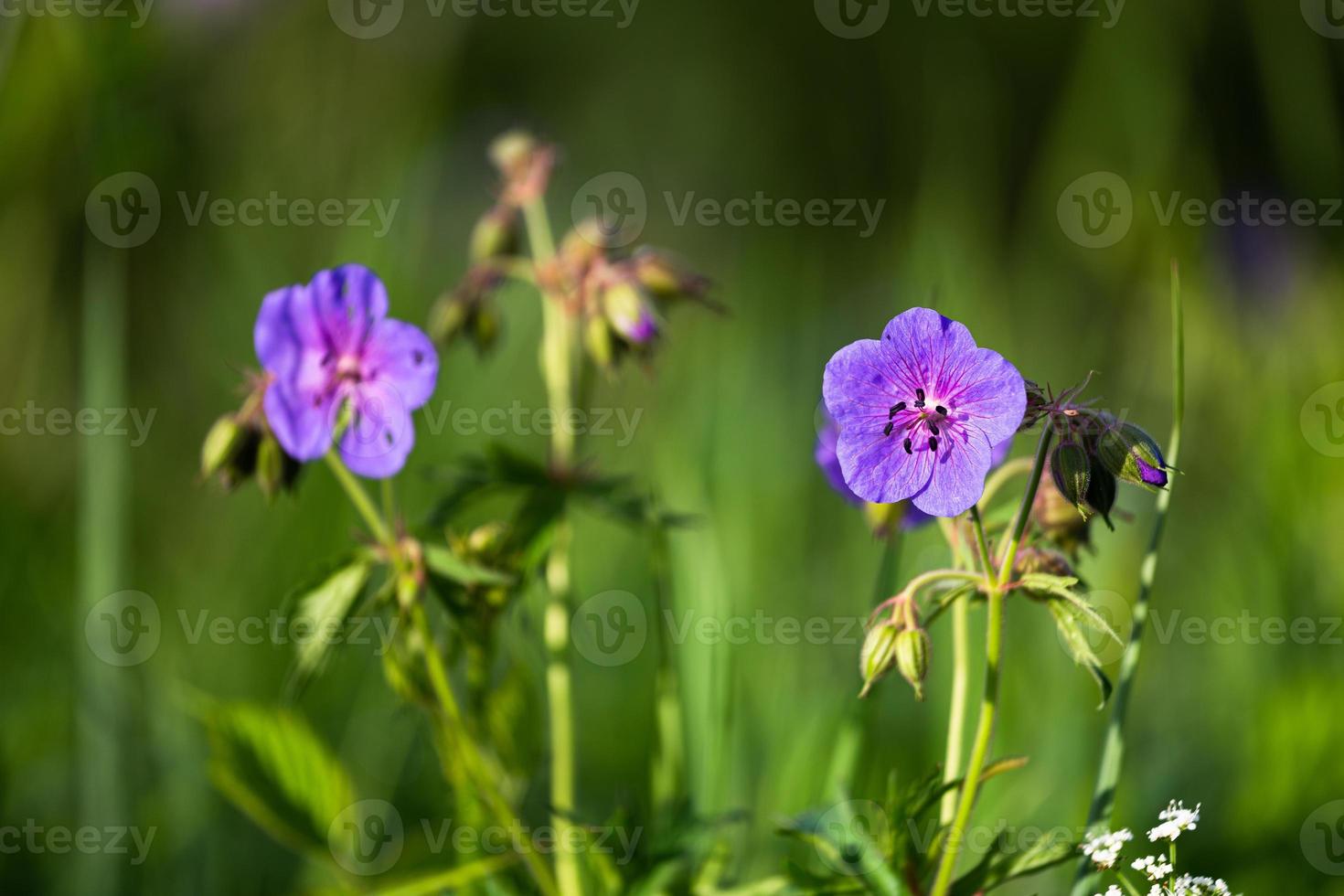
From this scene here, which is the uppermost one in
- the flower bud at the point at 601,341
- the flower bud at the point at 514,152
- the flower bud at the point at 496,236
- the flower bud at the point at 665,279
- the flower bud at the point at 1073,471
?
the flower bud at the point at 514,152

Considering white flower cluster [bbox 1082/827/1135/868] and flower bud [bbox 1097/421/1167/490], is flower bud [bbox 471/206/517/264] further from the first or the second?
white flower cluster [bbox 1082/827/1135/868]

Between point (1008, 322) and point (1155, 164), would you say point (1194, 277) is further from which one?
point (1008, 322)

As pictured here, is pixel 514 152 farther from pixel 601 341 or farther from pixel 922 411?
pixel 922 411

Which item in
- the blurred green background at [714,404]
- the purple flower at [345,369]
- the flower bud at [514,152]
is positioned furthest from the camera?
the blurred green background at [714,404]

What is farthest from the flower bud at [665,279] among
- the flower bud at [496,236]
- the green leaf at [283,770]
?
the green leaf at [283,770]

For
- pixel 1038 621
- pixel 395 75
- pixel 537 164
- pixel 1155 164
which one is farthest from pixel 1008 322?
pixel 395 75

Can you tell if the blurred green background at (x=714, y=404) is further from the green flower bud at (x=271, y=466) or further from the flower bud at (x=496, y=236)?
the flower bud at (x=496, y=236)
